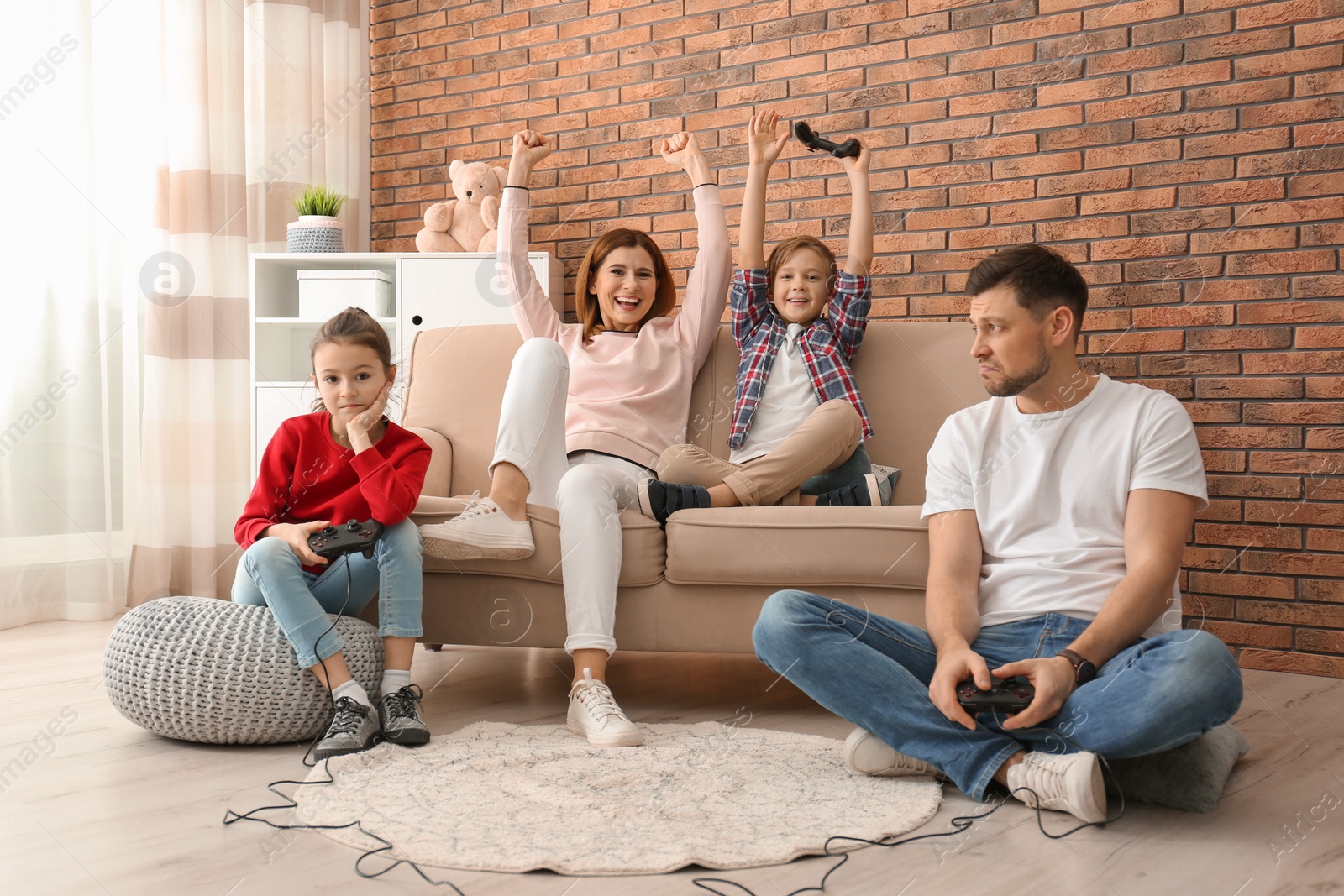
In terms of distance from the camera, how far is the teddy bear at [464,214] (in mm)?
3566

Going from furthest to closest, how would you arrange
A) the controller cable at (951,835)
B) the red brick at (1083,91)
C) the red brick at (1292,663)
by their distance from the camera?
the red brick at (1083,91)
the red brick at (1292,663)
the controller cable at (951,835)

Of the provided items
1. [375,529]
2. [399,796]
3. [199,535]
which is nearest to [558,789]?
[399,796]

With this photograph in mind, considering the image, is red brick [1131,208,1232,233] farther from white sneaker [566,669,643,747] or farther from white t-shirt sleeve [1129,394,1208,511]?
white sneaker [566,669,643,747]

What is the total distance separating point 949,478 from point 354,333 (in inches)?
42.2

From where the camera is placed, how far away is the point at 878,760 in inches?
62.4

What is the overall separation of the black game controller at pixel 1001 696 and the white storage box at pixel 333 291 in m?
2.57

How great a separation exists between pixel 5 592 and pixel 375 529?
1.69 m

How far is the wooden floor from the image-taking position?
1220 millimetres

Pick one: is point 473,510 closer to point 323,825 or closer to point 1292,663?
point 323,825

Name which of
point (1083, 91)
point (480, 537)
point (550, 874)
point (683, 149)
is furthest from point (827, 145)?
point (550, 874)

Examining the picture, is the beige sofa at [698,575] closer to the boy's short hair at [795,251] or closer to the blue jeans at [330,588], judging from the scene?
the blue jeans at [330,588]

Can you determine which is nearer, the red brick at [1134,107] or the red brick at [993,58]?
the red brick at [1134,107]

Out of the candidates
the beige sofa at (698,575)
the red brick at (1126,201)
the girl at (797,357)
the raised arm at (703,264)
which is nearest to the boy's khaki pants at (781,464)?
the girl at (797,357)

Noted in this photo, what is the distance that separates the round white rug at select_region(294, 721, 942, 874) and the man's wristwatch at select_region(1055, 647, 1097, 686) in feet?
0.86
